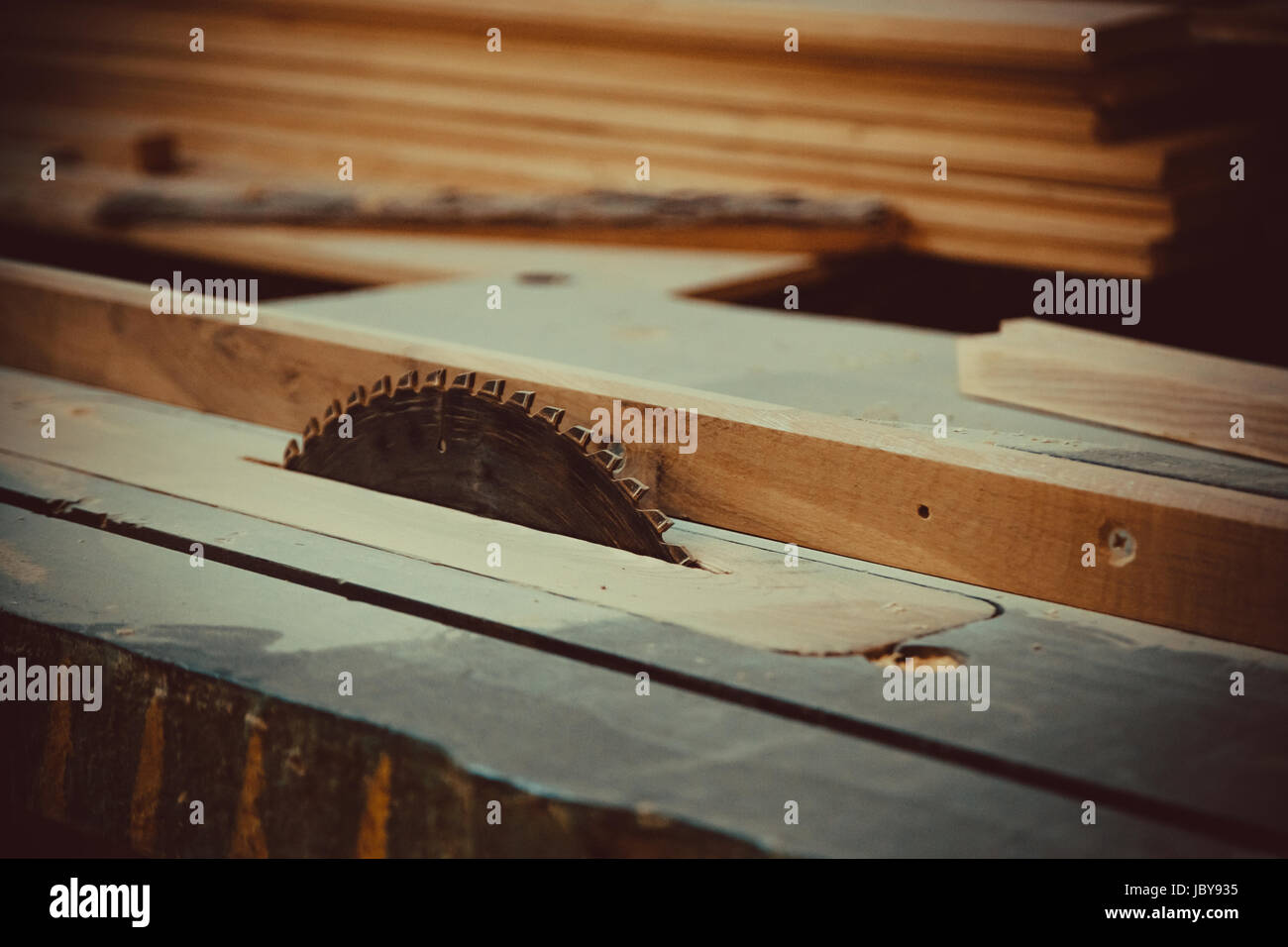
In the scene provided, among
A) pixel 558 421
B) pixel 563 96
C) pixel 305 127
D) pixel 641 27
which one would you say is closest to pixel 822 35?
pixel 641 27

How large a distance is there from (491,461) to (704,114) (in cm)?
319

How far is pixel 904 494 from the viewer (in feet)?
6.96

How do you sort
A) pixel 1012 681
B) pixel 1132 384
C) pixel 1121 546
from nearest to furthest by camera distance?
pixel 1012 681 → pixel 1121 546 → pixel 1132 384

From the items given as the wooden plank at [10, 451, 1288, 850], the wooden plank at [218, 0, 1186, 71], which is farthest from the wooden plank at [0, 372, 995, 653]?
the wooden plank at [218, 0, 1186, 71]

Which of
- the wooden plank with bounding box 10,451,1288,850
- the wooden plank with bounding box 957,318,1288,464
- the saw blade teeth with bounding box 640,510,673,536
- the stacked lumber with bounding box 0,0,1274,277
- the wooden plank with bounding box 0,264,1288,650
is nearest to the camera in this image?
the wooden plank with bounding box 10,451,1288,850

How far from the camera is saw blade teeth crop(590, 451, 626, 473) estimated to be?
218cm

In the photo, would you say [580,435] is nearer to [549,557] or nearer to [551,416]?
[551,416]

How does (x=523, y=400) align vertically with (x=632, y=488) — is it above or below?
above

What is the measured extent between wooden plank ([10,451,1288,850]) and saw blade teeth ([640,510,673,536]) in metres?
0.16

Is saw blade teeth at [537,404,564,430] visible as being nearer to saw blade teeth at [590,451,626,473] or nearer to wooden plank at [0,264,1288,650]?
saw blade teeth at [590,451,626,473]

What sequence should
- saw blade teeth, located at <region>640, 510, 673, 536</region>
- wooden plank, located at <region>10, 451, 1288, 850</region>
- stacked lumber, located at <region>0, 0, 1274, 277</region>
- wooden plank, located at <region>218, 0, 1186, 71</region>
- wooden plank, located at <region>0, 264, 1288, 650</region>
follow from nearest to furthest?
1. wooden plank, located at <region>10, 451, 1288, 850</region>
2. wooden plank, located at <region>0, 264, 1288, 650</region>
3. saw blade teeth, located at <region>640, 510, 673, 536</region>
4. wooden plank, located at <region>218, 0, 1186, 71</region>
5. stacked lumber, located at <region>0, 0, 1274, 277</region>

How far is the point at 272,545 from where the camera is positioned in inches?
85.1

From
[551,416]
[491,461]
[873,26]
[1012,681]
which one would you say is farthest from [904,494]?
[873,26]

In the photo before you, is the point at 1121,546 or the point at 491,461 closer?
the point at 1121,546
